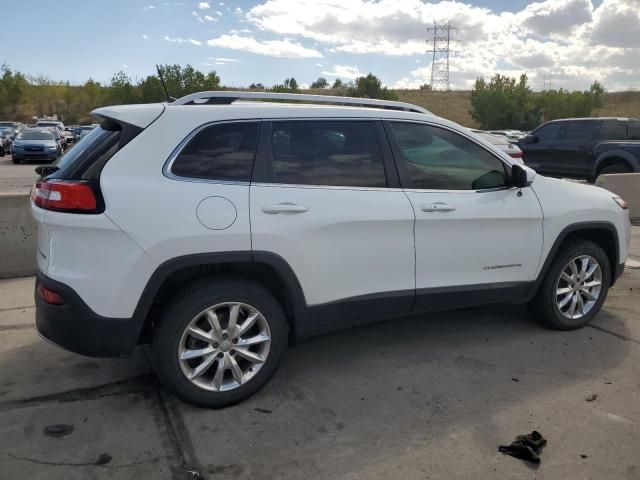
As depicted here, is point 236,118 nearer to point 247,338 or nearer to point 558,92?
point 247,338

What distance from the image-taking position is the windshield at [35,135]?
23423 mm

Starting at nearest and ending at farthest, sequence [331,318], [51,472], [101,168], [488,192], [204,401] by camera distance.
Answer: [51,472], [101,168], [204,401], [331,318], [488,192]

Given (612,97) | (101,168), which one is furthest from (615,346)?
(612,97)

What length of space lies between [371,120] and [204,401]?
2.13 meters

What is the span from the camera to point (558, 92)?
72625mm

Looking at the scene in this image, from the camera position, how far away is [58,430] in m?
3.12

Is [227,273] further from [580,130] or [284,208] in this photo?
[580,130]

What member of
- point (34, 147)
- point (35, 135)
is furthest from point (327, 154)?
point (35, 135)

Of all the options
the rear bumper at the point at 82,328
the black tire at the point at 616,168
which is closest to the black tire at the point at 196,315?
the rear bumper at the point at 82,328

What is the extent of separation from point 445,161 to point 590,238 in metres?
1.73

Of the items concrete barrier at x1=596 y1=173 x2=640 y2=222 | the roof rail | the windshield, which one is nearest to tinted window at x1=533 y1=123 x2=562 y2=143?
concrete barrier at x1=596 y1=173 x2=640 y2=222

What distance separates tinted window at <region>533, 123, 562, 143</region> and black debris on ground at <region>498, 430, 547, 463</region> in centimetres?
1227

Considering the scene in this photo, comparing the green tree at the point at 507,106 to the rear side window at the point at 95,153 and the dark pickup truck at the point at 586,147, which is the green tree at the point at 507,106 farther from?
the rear side window at the point at 95,153

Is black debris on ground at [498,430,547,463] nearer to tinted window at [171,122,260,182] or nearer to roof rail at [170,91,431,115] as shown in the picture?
tinted window at [171,122,260,182]
